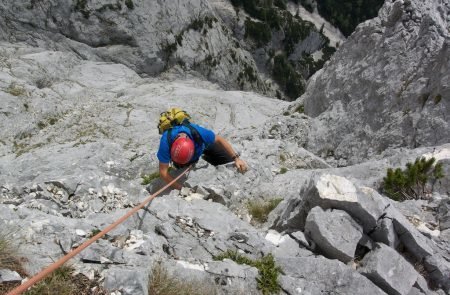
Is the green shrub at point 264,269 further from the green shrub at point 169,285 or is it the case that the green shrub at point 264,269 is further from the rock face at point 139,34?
the rock face at point 139,34

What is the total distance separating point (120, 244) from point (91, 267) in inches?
43.7

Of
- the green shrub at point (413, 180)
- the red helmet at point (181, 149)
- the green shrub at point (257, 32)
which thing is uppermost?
the green shrub at point (257, 32)

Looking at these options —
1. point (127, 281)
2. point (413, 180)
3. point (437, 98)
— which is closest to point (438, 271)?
point (413, 180)

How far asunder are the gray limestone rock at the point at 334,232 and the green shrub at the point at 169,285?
240cm

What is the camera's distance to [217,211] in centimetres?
835

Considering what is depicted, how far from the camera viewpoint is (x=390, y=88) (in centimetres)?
1588

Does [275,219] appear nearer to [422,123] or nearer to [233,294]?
[233,294]

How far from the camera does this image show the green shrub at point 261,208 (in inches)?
372

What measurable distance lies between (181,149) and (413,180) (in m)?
6.22

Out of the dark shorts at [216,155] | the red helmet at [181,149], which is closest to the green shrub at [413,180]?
the dark shorts at [216,155]

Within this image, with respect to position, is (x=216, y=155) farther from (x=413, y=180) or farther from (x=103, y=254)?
(x=103, y=254)

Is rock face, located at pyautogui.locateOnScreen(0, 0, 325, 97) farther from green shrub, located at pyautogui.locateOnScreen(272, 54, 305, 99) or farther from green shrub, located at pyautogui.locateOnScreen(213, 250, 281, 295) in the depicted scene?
green shrub, located at pyautogui.locateOnScreen(213, 250, 281, 295)

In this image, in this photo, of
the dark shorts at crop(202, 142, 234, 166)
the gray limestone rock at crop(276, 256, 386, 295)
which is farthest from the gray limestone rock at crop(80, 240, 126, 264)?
the dark shorts at crop(202, 142, 234, 166)

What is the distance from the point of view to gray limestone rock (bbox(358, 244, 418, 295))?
5918mm
